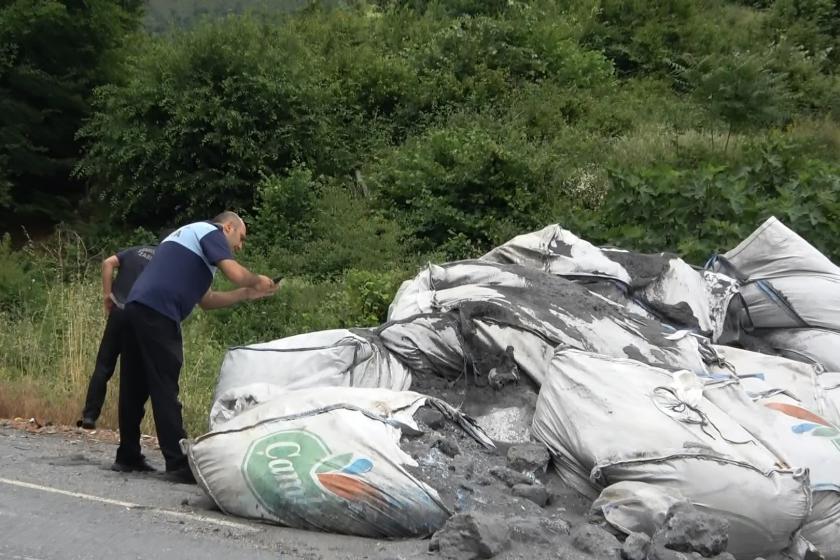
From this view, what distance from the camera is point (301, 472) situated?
3.71 meters

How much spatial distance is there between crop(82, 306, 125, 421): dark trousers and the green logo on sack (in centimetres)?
229

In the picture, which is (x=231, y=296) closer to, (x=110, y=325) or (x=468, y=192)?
(x=110, y=325)

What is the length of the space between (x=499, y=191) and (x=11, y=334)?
4.93 metres

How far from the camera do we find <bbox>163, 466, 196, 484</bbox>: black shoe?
4.64m

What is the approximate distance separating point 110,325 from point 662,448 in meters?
3.54

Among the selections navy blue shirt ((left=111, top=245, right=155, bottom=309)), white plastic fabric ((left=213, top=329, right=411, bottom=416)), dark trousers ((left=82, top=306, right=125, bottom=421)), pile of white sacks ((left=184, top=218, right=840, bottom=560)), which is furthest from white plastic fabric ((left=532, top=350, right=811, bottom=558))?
navy blue shirt ((left=111, top=245, right=155, bottom=309))

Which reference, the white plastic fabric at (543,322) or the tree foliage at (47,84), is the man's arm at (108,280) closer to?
the white plastic fabric at (543,322)

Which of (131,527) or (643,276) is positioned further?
(643,276)

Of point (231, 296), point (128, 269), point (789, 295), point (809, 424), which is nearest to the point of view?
point (809, 424)

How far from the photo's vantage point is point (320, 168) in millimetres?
12445

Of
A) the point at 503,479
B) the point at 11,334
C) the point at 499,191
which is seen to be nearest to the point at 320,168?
the point at 499,191

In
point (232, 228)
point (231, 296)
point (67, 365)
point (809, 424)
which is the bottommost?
point (67, 365)

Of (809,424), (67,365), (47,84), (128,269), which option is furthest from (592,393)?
(47,84)

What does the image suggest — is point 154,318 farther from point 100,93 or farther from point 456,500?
point 100,93
